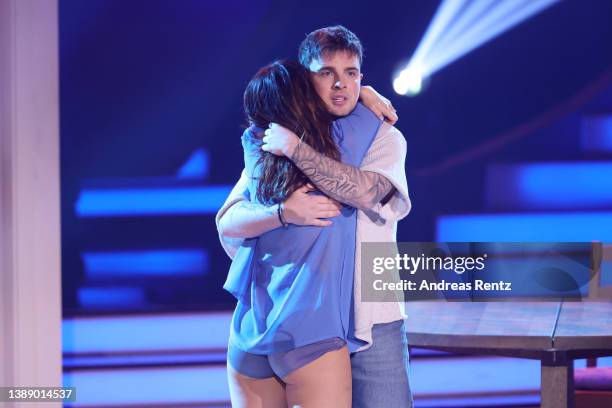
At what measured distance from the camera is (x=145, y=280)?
4043 millimetres

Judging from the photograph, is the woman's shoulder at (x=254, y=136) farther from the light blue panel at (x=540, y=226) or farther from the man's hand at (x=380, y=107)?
the light blue panel at (x=540, y=226)

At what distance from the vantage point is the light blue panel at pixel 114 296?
4043 millimetres

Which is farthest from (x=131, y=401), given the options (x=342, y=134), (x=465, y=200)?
(x=342, y=134)

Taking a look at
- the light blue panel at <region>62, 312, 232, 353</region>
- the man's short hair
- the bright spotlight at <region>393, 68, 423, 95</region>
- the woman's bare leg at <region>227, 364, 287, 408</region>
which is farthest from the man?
the light blue panel at <region>62, 312, 232, 353</region>

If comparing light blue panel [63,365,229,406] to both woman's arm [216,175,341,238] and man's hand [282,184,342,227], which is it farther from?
man's hand [282,184,342,227]

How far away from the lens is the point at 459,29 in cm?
395

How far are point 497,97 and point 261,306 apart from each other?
2.37 metres

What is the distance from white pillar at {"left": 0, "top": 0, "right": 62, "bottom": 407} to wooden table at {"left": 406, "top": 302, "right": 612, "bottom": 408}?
1.88 m

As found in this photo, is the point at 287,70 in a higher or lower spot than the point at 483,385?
higher

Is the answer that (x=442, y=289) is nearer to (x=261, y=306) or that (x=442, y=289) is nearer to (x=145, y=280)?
(x=145, y=280)

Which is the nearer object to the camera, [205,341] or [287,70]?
[287,70]

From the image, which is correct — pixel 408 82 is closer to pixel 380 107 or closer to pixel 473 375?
pixel 473 375

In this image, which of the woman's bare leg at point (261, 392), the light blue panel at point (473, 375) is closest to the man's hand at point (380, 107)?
the woman's bare leg at point (261, 392)

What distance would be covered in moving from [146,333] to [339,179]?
2.41m
